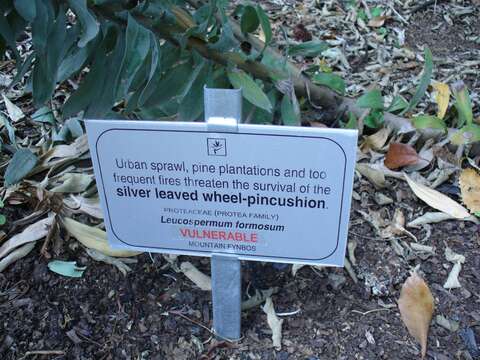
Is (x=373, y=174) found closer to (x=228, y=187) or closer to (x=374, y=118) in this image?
(x=374, y=118)

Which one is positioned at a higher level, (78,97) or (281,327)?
(78,97)

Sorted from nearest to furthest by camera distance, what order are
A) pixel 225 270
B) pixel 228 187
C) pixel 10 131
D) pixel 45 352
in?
1. pixel 228 187
2. pixel 225 270
3. pixel 45 352
4. pixel 10 131

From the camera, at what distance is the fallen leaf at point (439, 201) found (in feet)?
4.89

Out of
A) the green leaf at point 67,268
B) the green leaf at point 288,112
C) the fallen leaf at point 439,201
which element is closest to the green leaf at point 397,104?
the fallen leaf at point 439,201

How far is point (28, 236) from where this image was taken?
1411 mm

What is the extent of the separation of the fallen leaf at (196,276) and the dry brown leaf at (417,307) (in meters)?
0.45

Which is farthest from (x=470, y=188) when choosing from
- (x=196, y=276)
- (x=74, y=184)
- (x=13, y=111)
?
(x=13, y=111)

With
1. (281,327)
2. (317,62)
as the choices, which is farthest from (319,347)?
(317,62)

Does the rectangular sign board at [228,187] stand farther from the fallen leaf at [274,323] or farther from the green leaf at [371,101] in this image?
the green leaf at [371,101]

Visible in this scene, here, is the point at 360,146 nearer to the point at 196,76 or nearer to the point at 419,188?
the point at 419,188

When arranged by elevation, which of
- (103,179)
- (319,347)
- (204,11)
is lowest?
(319,347)

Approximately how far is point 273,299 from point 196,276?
194 millimetres

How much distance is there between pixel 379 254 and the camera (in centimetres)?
141

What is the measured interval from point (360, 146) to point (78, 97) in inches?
34.5
